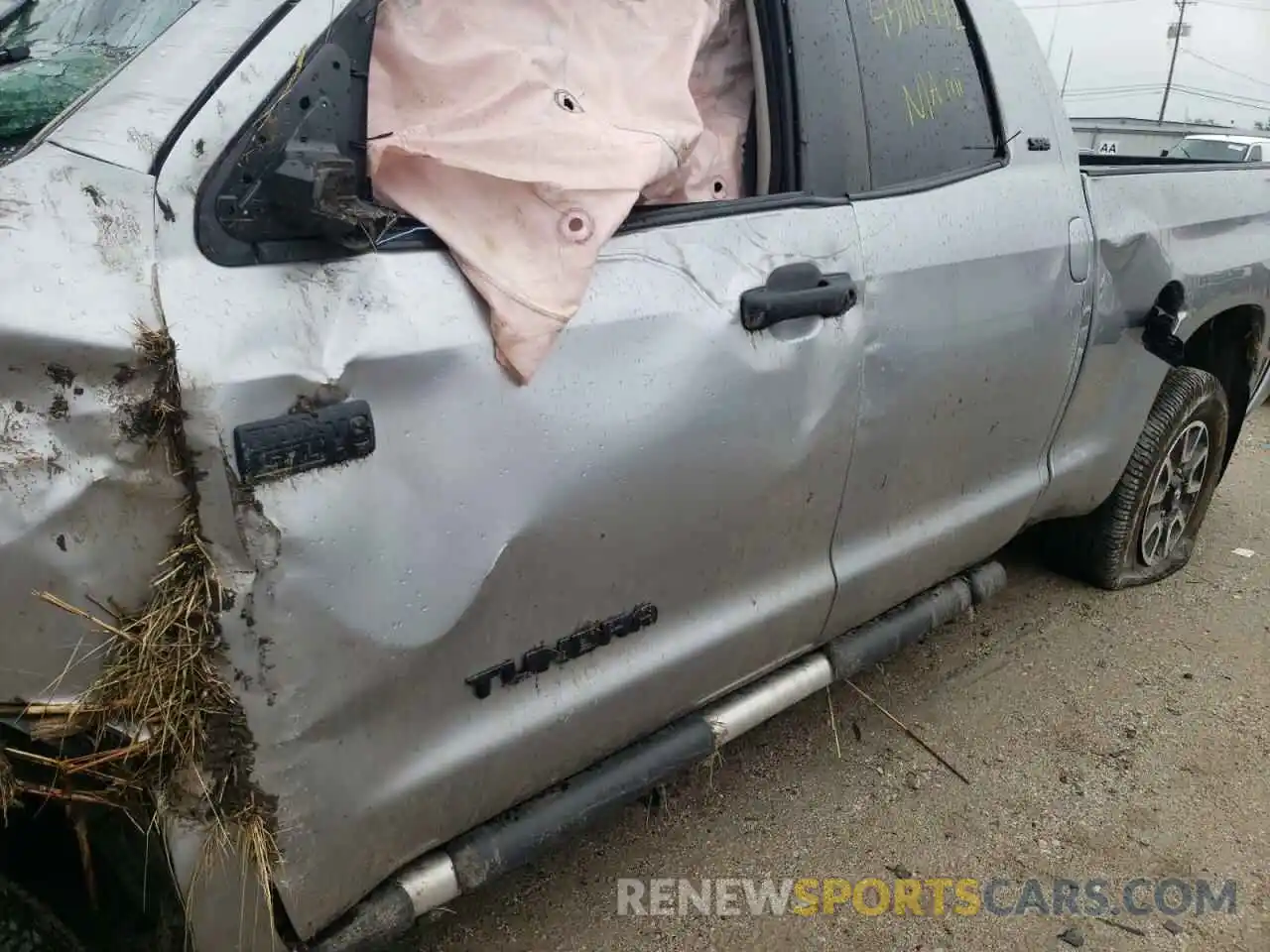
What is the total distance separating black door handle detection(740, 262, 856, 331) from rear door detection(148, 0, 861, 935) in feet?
0.07

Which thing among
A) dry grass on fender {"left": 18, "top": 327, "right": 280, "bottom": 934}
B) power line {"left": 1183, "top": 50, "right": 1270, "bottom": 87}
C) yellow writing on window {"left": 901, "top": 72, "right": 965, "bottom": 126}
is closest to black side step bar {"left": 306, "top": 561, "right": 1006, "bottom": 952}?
dry grass on fender {"left": 18, "top": 327, "right": 280, "bottom": 934}

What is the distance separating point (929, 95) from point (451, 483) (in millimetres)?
1621

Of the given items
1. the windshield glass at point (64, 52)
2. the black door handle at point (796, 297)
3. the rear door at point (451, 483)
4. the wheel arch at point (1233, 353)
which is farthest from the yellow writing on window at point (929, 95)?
the wheel arch at point (1233, 353)

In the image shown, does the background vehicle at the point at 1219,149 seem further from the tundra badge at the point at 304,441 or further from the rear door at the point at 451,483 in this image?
the tundra badge at the point at 304,441

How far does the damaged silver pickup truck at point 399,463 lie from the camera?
Answer: 1300 mm

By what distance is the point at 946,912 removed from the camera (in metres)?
2.30

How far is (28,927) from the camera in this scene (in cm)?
149

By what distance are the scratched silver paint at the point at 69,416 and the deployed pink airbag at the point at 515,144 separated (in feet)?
1.26

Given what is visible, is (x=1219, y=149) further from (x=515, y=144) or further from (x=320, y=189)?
(x=320, y=189)

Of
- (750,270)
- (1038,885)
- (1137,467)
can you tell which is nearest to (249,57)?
(750,270)

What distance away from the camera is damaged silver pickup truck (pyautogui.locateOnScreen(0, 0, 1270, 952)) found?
130cm

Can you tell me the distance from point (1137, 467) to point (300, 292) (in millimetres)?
2889

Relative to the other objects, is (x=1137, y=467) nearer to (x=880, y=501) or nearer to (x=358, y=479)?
(x=880, y=501)

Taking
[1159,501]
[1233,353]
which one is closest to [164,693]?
[1159,501]
